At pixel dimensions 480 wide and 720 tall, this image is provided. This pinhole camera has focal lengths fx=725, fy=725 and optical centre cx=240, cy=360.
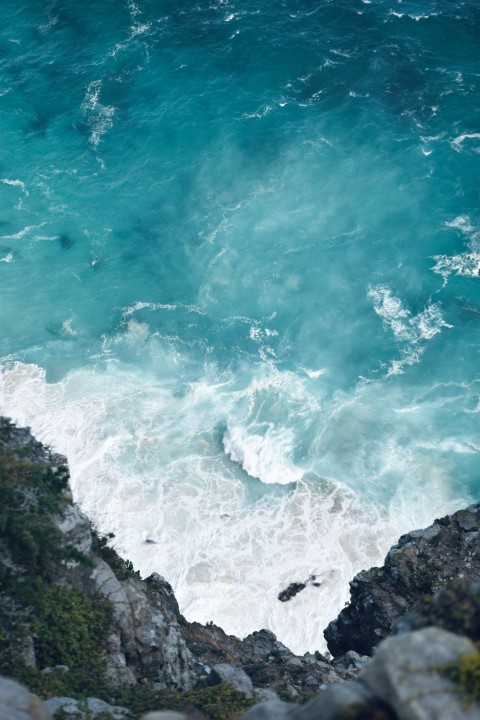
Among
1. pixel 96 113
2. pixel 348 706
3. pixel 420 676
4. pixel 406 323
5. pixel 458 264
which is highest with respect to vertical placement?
pixel 420 676

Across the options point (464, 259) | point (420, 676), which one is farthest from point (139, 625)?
point (464, 259)

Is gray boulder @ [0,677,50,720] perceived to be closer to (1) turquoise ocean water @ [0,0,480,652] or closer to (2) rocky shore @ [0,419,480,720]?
(2) rocky shore @ [0,419,480,720]

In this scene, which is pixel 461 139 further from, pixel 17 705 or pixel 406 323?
pixel 17 705

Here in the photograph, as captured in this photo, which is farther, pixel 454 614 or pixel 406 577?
pixel 406 577

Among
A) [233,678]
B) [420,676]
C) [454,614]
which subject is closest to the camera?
[420,676]

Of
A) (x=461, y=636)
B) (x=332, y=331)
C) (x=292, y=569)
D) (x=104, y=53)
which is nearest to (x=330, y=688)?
(x=461, y=636)

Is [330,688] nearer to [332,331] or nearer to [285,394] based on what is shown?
[285,394]

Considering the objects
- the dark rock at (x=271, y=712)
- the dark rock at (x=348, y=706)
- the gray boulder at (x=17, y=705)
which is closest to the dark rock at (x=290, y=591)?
the dark rock at (x=271, y=712)
